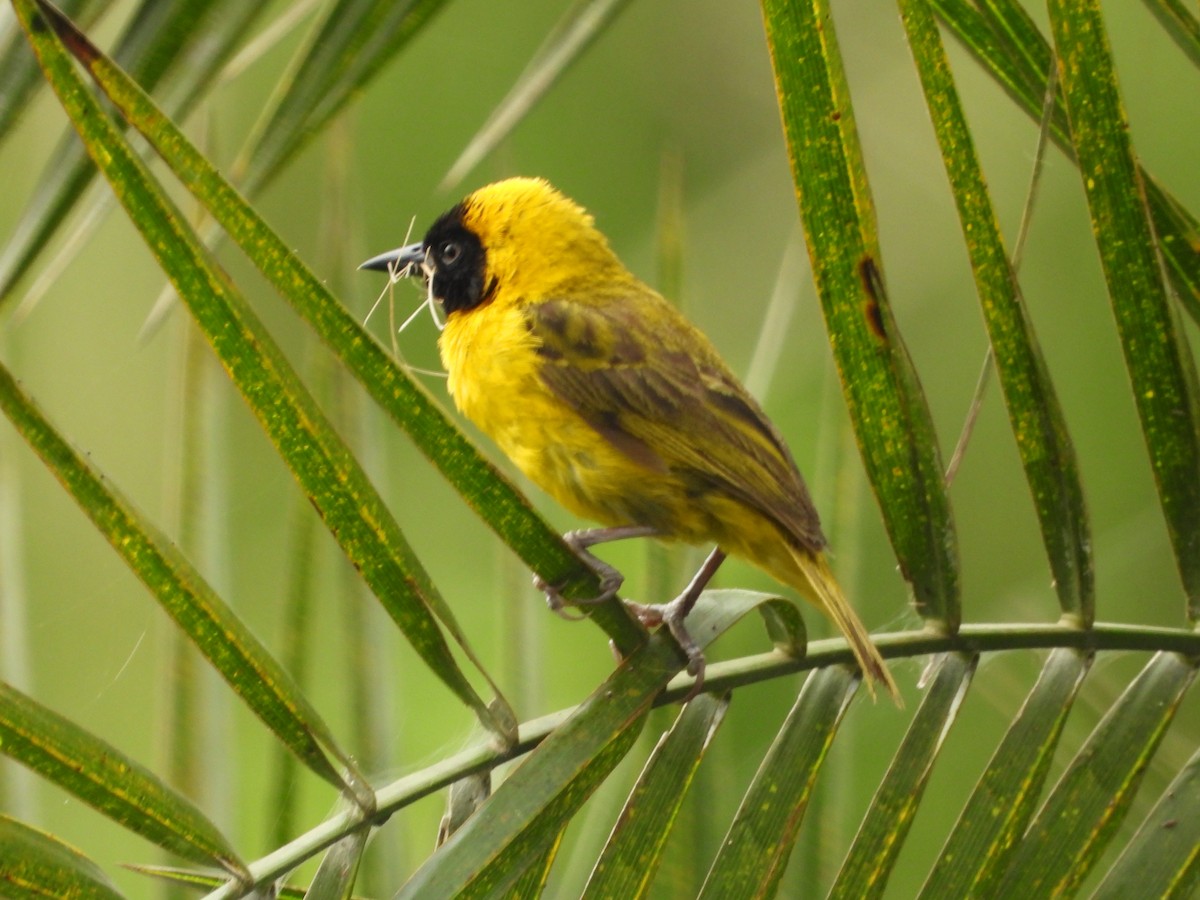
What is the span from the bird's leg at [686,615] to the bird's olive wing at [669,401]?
Result: 117 millimetres

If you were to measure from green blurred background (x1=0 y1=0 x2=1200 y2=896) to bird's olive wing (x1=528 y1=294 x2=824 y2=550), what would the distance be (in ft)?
2.11

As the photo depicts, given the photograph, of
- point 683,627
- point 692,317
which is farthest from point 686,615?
point 692,317

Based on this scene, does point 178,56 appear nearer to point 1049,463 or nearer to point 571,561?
point 571,561

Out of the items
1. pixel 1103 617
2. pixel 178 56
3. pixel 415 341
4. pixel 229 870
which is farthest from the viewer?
pixel 415 341

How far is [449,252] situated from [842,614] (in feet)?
3.99

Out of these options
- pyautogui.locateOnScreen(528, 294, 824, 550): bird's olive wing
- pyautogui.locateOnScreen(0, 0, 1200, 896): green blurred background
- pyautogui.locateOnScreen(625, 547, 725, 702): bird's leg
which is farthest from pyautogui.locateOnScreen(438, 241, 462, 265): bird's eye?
pyautogui.locateOnScreen(625, 547, 725, 702): bird's leg

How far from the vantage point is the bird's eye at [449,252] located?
2.63 metres

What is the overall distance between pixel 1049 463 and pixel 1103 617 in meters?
3.05

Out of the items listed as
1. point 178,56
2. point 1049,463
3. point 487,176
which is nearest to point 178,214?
point 178,56

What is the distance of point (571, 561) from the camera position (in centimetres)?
144

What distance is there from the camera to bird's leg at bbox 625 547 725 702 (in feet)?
5.09

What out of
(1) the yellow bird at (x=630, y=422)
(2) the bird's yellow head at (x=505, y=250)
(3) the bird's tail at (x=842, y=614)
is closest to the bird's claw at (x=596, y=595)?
(1) the yellow bird at (x=630, y=422)

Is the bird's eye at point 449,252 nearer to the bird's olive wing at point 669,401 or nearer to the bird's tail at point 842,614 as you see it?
the bird's olive wing at point 669,401

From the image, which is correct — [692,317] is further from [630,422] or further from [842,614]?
[842,614]
